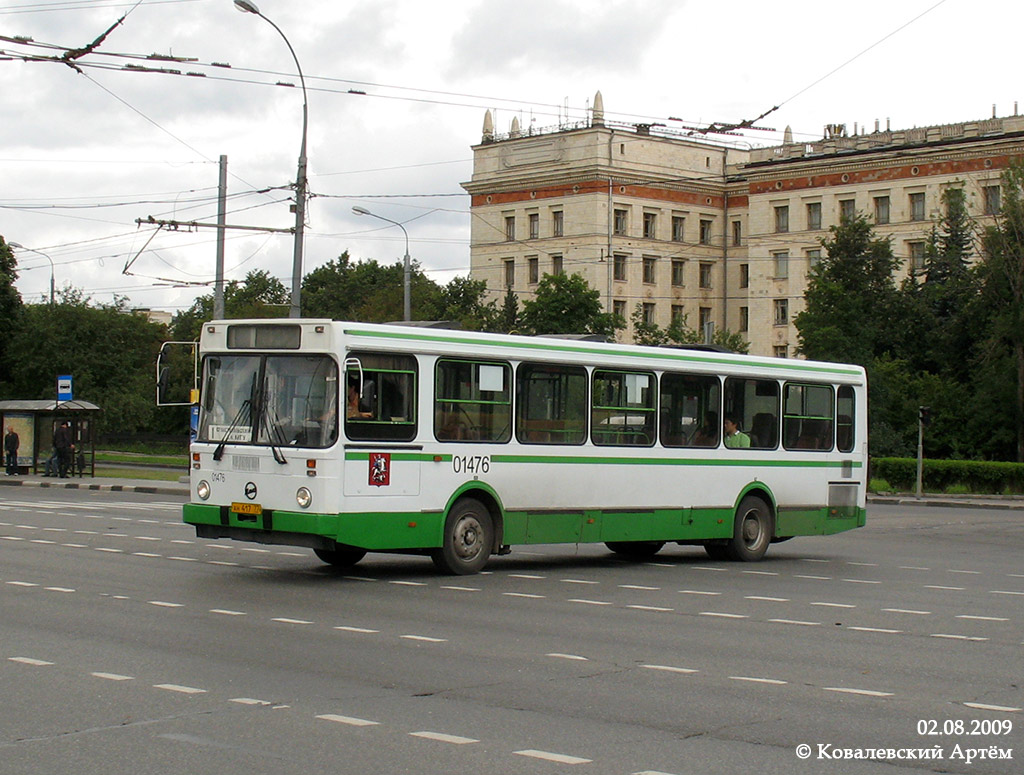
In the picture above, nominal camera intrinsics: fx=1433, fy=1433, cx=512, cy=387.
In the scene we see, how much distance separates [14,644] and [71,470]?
119 feet

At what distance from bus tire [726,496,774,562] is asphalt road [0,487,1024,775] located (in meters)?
1.27

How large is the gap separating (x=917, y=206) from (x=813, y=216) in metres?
7.13

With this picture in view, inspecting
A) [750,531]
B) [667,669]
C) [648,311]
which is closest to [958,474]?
[750,531]

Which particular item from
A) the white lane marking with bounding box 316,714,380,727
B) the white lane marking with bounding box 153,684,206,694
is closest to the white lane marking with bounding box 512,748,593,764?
the white lane marking with bounding box 316,714,380,727

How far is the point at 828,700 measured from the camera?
29.6 ft

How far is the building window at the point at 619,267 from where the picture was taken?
9444cm

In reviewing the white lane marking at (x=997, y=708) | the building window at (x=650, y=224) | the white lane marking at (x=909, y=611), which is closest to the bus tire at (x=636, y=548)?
the white lane marking at (x=909, y=611)

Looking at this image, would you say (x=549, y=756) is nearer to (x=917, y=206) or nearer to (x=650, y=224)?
(x=917, y=206)

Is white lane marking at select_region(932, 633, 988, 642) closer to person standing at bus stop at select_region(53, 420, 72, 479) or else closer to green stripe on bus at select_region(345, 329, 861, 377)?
green stripe on bus at select_region(345, 329, 861, 377)

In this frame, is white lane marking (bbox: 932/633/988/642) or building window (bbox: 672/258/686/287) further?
building window (bbox: 672/258/686/287)

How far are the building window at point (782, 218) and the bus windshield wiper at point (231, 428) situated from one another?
80.3 m

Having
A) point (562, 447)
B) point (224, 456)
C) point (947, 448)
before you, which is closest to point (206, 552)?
point (224, 456)

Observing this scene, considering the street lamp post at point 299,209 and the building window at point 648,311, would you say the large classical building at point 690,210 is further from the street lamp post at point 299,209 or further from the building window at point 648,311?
the street lamp post at point 299,209

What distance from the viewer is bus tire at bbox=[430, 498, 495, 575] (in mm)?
16172
